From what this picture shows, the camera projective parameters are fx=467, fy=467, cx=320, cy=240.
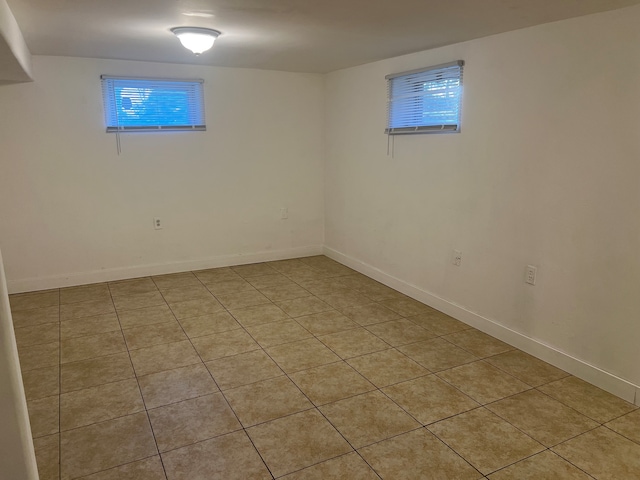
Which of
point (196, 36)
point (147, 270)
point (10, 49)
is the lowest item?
point (147, 270)

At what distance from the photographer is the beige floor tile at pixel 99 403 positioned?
7.73ft

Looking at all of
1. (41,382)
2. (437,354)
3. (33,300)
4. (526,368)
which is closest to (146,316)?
(41,382)

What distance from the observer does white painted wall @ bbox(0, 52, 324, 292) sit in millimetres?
4062

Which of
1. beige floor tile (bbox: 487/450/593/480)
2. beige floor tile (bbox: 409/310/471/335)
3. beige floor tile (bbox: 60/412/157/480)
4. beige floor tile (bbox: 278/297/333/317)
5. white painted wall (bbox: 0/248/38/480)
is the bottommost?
beige floor tile (bbox: 60/412/157/480)

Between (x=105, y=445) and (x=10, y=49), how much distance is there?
2109mm

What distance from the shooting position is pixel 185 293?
13.8ft

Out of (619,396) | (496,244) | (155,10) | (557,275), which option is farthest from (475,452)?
(155,10)

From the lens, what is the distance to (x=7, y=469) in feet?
3.85

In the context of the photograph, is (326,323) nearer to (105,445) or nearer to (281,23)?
(105,445)

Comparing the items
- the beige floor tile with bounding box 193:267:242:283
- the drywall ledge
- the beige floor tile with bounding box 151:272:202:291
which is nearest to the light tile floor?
the beige floor tile with bounding box 151:272:202:291

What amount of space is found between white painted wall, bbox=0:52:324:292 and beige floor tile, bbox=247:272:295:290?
1.77 ft

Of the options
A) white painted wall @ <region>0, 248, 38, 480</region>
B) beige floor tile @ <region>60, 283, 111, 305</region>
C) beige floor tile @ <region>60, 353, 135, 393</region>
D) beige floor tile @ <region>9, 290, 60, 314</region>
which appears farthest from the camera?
beige floor tile @ <region>60, 283, 111, 305</region>

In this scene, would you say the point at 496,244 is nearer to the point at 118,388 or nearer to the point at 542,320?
the point at 542,320

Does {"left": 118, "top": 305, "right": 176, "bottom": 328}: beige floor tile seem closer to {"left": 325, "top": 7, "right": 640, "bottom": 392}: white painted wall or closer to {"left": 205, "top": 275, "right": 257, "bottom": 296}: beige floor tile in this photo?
{"left": 205, "top": 275, "right": 257, "bottom": 296}: beige floor tile
